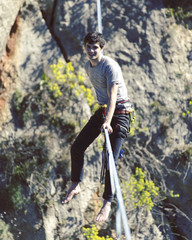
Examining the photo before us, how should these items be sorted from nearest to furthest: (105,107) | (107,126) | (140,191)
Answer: (107,126) → (105,107) → (140,191)

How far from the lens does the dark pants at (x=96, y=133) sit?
477cm

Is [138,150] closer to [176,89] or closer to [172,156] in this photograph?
[172,156]

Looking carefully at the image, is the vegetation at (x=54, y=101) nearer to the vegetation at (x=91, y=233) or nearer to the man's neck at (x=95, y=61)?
the vegetation at (x=91, y=233)

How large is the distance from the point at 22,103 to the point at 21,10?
2215mm

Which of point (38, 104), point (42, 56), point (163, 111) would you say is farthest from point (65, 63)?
point (163, 111)

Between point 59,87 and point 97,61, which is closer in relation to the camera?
point 97,61

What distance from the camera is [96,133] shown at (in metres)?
4.96

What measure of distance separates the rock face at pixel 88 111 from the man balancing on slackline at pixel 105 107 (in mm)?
2611

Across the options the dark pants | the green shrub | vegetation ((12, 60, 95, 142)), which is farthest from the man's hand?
the green shrub

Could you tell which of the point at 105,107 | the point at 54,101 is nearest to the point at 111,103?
the point at 105,107

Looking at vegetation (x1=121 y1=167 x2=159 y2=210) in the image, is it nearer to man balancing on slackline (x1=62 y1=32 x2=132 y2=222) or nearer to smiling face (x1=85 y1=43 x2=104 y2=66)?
man balancing on slackline (x1=62 y1=32 x2=132 y2=222)

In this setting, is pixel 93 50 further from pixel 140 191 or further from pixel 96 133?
pixel 140 191

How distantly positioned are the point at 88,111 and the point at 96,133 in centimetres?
A: 290

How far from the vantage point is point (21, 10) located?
318 inches
